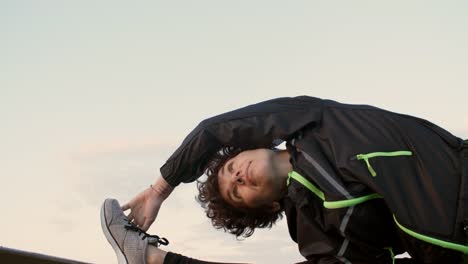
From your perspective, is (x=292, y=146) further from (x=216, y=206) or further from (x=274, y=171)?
(x=216, y=206)

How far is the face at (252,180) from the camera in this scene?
9.58 feet

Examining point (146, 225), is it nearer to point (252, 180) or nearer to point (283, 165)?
point (252, 180)

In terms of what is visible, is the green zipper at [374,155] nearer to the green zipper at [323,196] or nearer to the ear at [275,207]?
the green zipper at [323,196]

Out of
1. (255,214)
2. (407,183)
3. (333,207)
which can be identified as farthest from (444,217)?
(255,214)

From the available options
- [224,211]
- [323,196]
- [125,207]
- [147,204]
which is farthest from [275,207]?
[125,207]

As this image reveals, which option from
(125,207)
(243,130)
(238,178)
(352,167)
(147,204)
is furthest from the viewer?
(125,207)

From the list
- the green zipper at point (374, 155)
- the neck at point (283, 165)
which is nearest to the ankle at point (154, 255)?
the neck at point (283, 165)

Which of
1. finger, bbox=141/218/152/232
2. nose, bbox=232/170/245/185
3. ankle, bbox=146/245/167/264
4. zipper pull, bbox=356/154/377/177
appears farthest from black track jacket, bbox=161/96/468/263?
ankle, bbox=146/245/167/264

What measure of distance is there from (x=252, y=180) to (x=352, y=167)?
43 centimetres

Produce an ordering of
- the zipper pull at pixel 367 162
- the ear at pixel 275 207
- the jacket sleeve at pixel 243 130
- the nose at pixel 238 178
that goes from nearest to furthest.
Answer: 1. the zipper pull at pixel 367 162
2. the jacket sleeve at pixel 243 130
3. the nose at pixel 238 178
4. the ear at pixel 275 207

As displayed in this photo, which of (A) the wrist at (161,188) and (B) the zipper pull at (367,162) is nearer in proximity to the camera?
(B) the zipper pull at (367,162)

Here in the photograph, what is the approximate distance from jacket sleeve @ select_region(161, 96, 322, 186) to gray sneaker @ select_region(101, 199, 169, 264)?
333 mm

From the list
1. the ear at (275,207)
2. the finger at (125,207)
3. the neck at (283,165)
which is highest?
the neck at (283,165)

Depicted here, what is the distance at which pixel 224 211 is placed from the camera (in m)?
3.28
